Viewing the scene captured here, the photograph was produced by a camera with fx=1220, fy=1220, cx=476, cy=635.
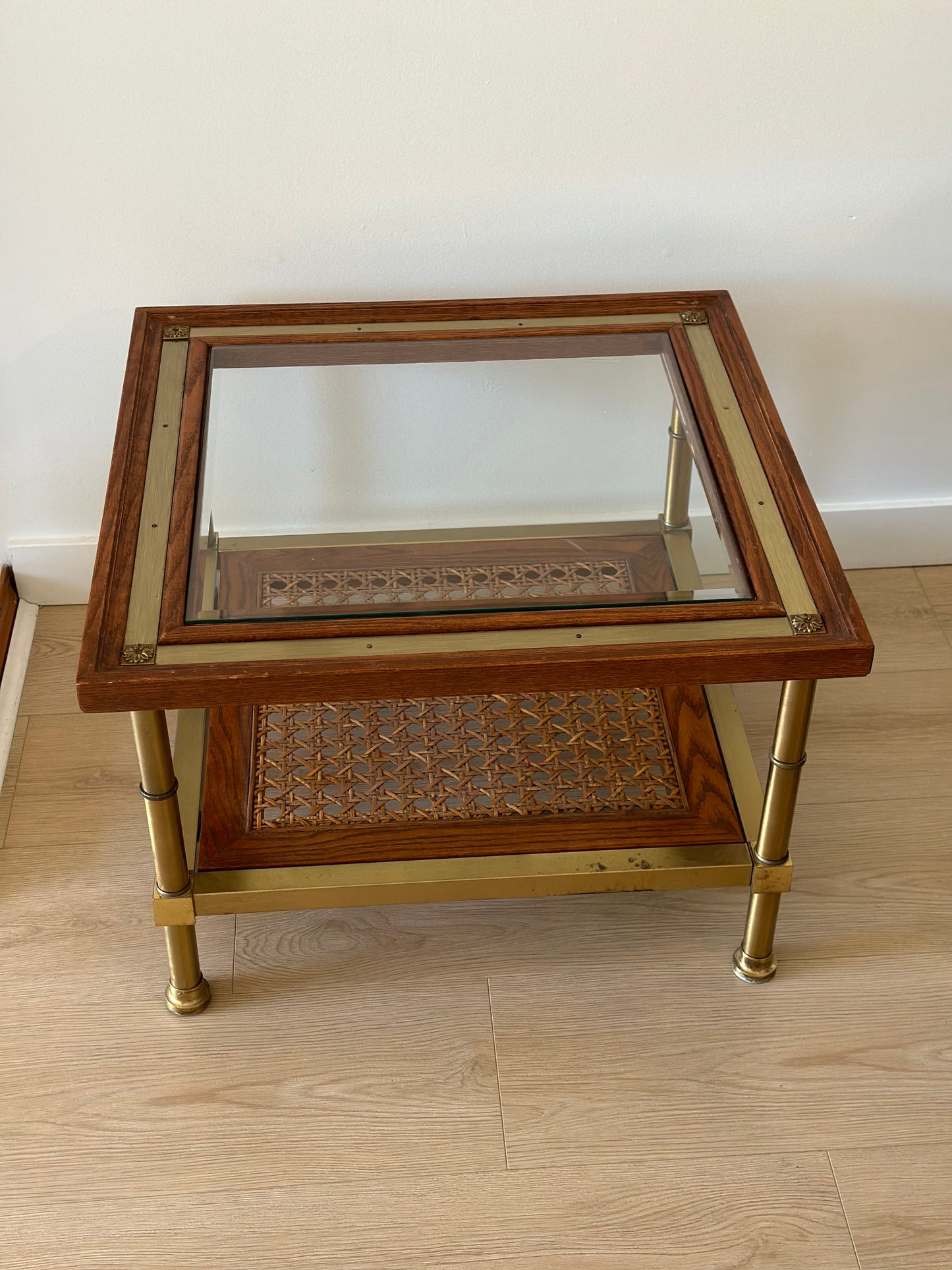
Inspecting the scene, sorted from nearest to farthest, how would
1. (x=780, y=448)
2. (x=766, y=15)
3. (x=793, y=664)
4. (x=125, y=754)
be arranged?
(x=793, y=664), (x=780, y=448), (x=766, y=15), (x=125, y=754)

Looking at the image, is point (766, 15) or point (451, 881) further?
point (766, 15)

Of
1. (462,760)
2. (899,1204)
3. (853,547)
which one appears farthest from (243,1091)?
(853,547)

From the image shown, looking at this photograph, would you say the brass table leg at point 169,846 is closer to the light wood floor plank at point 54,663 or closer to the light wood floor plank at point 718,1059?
the light wood floor plank at point 718,1059

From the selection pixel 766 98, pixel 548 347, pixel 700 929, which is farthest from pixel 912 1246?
pixel 766 98

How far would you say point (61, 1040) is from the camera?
50.7 inches

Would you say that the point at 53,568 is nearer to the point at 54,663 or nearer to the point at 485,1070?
the point at 54,663

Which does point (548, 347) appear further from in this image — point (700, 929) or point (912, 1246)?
point (912, 1246)

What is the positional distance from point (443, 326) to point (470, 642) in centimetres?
49

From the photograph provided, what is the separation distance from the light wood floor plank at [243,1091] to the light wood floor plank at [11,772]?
0.25m

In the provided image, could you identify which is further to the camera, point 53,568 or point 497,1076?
point 53,568

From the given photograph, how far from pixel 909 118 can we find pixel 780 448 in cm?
54

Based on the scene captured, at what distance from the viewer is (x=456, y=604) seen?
3.66 feet

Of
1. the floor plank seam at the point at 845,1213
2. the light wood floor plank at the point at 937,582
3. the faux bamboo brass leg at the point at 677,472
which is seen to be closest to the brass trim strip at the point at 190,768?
the faux bamboo brass leg at the point at 677,472

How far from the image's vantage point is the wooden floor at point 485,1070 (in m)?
1.14
